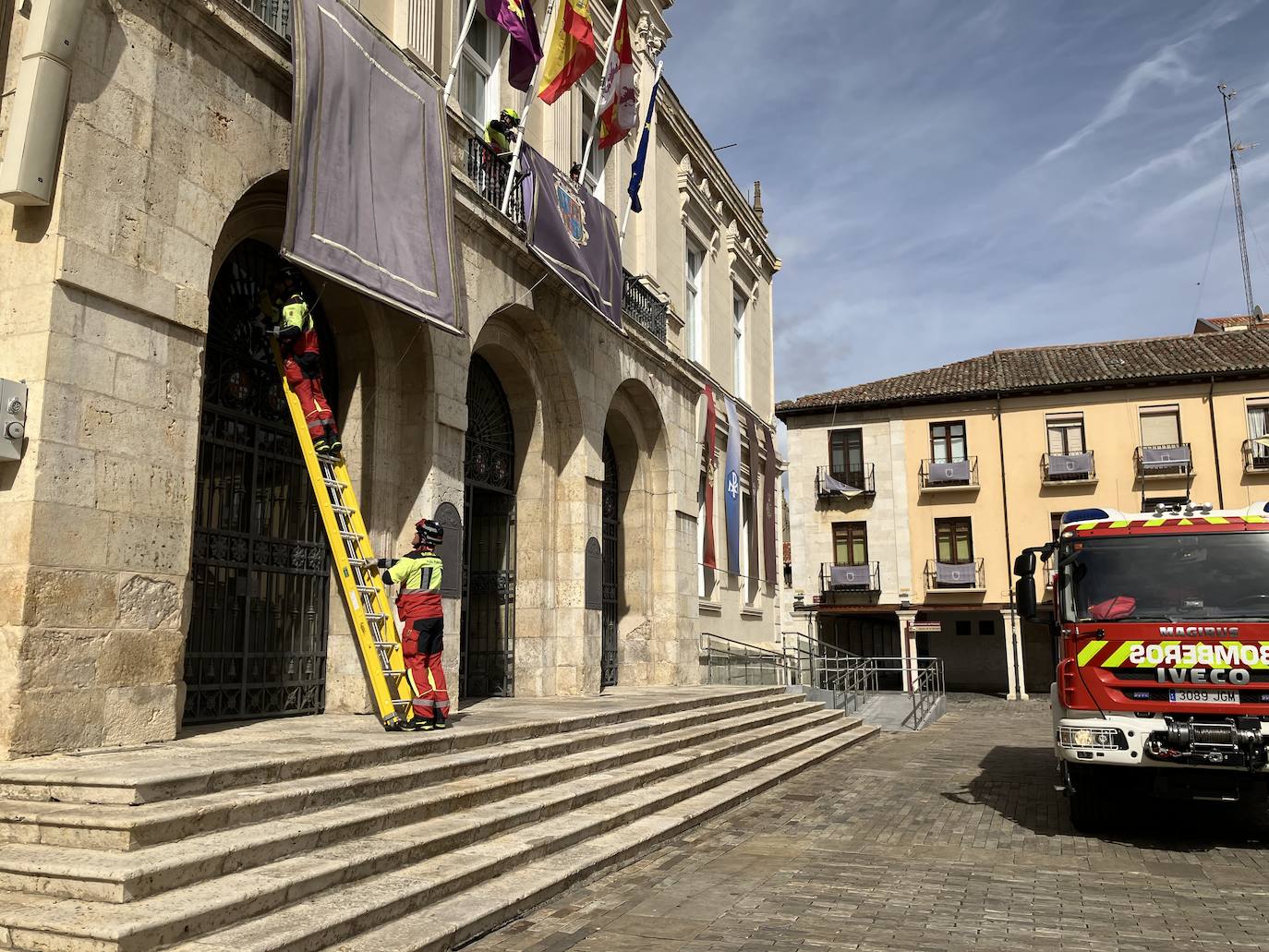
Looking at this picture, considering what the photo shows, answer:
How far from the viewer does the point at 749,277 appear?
2522 cm

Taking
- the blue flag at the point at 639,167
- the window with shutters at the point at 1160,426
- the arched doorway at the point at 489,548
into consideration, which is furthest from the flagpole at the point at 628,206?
the window with shutters at the point at 1160,426

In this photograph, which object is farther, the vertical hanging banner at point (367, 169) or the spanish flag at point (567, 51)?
the spanish flag at point (567, 51)

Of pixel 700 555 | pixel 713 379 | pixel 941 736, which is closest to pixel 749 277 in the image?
pixel 713 379

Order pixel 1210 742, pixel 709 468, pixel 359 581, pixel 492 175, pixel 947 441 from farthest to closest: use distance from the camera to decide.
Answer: pixel 947 441 < pixel 709 468 < pixel 492 175 < pixel 359 581 < pixel 1210 742

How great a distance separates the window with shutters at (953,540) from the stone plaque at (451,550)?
2581cm

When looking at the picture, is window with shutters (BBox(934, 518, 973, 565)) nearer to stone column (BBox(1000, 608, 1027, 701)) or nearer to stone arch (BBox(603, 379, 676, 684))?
stone column (BBox(1000, 608, 1027, 701))

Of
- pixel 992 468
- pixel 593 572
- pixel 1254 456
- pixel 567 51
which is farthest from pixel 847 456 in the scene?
pixel 567 51

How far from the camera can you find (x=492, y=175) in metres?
12.3

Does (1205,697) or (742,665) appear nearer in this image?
(1205,697)

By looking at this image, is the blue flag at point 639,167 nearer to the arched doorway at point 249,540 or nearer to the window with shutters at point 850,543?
the arched doorway at point 249,540

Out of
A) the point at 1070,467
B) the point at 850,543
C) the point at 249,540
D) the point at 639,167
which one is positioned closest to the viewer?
the point at 249,540

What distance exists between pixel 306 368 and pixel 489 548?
5433mm

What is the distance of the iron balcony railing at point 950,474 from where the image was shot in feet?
109

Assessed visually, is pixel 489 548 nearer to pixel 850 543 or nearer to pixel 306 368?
pixel 306 368
